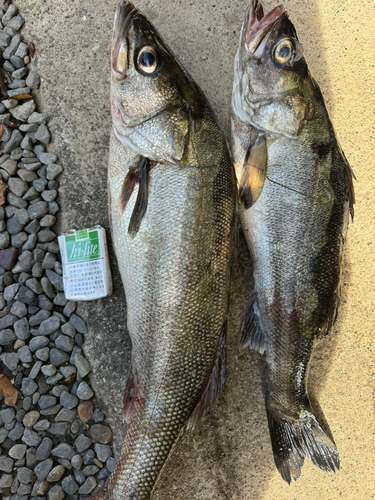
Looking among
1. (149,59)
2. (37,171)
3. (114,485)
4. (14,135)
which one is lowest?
(114,485)

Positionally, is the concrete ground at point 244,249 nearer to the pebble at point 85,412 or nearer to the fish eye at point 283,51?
the pebble at point 85,412

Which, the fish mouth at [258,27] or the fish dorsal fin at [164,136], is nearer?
the fish dorsal fin at [164,136]

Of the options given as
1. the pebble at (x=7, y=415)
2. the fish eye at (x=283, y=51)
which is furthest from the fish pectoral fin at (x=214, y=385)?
the fish eye at (x=283, y=51)

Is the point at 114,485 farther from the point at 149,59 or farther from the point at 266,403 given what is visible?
the point at 149,59

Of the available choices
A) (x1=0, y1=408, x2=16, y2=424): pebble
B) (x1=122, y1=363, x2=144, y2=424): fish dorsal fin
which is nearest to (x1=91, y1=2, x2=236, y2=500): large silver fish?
(x1=122, y1=363, x2=144, y2=424): fish dorsal fin

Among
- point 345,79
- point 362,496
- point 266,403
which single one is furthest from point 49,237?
point 362,496

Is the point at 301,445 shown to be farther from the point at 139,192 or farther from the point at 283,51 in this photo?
the point at 283,51
